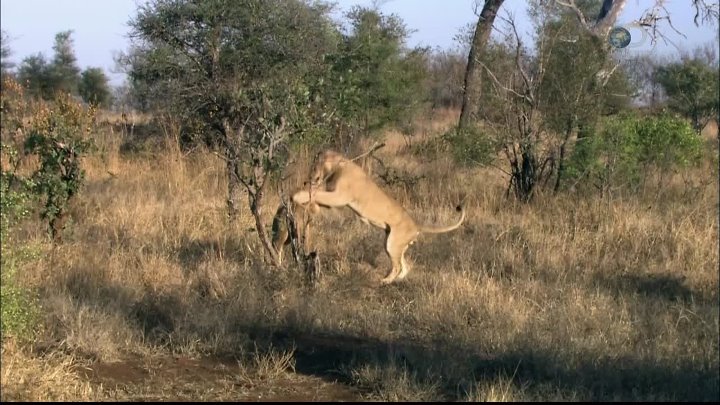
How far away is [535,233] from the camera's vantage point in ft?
34.2

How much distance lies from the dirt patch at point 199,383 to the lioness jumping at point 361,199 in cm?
238

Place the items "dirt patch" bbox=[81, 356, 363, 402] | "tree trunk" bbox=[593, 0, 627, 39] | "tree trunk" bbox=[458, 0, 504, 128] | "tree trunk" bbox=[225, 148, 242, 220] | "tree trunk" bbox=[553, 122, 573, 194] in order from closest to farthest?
"dirt patch" bbox=[81, 356, 363, 402] < "tree trunk" bbox=[225, 148, 242, 220] < "tree trunk" bbox=[553, 122, 573, 194] < "tree trunk" bbox=[458, 0, 504, 128] < "tree trunk" bbox=[593, 0, 627, 39]

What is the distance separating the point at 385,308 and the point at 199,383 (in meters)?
2.33

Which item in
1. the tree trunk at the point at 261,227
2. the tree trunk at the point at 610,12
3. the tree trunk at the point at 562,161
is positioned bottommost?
the tree trunk at the point at 261,227

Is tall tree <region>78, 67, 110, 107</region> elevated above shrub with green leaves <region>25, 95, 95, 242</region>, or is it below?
above

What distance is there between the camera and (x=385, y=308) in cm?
794

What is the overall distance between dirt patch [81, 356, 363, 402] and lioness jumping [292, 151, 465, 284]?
2.38 metres

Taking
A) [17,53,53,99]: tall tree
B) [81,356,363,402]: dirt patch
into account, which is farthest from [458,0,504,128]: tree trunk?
[17,53,53,99]: tall tree

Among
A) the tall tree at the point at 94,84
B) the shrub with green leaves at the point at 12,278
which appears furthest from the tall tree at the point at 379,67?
the tall tree at the point at 94,84

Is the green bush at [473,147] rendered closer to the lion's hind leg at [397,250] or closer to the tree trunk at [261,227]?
the lion's hind leg at [397,250]

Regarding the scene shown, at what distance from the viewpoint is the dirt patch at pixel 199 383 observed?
5.82 metres

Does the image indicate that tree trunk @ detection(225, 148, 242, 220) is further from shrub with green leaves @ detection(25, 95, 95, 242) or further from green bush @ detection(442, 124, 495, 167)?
green bush @ detection(442, 124, 495, 167)

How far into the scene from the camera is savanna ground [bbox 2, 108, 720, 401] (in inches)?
233

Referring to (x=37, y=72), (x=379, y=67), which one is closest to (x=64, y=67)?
(x=37, y=72)
